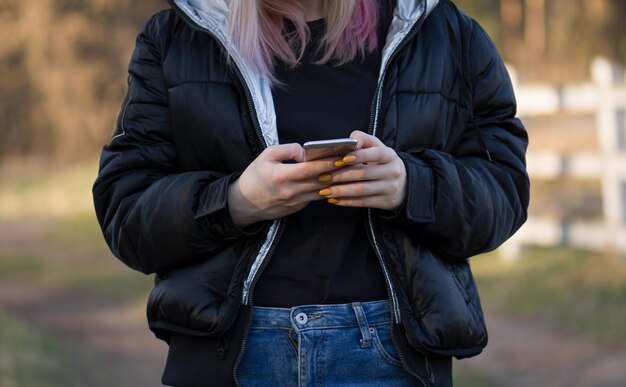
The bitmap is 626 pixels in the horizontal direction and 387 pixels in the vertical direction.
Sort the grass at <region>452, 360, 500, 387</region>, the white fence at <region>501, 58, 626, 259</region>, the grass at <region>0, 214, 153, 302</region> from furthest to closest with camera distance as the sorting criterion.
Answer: the grass at <region>0, 214, 153, 302</region> → the white fence at <region>501, 58, 626, 259</region> → the grass at <region>452, 360, 500, 387</region>

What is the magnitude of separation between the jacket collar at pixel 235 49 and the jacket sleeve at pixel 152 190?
0.09 meters

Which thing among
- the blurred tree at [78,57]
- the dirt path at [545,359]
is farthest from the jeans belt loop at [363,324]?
the blurred tree at [78,57]

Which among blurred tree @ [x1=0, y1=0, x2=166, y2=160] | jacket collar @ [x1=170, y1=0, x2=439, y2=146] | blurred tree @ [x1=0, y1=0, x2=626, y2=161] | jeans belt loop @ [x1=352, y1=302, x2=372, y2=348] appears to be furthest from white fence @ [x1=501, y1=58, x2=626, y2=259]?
blurred tree @ [x1=0, y1=0, x2=166, y2=160]

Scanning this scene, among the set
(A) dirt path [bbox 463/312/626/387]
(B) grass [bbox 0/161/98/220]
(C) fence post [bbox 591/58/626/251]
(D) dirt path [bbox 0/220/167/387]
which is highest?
(C) fence post [bbox 591/58/626/251]

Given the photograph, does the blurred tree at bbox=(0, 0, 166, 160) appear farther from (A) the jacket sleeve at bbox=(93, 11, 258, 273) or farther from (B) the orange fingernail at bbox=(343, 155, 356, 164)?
(B) the orange fingernail at bbox=(343, 155, 356, 164)

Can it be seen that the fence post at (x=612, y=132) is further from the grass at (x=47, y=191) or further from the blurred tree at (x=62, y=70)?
the blurred tree at (x=62, y=70)

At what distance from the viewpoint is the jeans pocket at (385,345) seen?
212 centimetres

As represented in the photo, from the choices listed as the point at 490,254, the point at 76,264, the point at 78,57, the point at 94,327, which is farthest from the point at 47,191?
the point at 490,254

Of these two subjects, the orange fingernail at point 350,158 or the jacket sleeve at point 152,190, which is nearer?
the orange fingernail at point 350,158

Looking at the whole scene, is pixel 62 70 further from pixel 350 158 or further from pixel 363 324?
pixel 350 158

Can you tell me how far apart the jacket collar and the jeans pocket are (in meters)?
0.42

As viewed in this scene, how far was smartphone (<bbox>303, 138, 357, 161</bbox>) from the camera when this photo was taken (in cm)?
191

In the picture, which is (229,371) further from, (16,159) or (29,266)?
(16,159)

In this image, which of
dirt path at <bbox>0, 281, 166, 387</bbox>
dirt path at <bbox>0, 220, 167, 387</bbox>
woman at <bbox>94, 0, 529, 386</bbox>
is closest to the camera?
woman at <bbox>94, 0, 529, 386</bbox>
